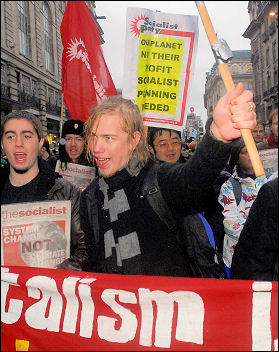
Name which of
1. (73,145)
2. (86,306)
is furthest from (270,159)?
(73,145)

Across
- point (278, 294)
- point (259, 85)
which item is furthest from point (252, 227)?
point (259, 85)

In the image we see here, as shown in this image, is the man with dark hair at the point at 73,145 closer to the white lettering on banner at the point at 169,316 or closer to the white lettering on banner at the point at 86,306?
the white lettering on banner at the point at 86,306

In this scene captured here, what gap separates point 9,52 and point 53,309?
121 cm

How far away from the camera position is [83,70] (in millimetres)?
2658

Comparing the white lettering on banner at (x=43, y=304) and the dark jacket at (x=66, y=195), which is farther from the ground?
the dark jacket at (x=66, y=195)

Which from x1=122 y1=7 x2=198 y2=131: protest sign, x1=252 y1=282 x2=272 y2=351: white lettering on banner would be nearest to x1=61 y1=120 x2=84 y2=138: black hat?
x1=122 y1=7 x2=198 y2=131: protest sign

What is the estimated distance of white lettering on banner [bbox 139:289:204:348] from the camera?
1.58 meters

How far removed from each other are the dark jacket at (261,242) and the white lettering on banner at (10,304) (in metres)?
1.03

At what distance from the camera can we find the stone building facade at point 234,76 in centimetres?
145

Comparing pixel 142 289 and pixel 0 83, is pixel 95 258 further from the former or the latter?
pixel 0 83

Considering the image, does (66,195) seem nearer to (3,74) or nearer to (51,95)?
(51,95)

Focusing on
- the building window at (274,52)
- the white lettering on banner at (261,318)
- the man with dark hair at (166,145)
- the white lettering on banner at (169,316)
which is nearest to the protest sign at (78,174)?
the man with dark hair at (166,145)

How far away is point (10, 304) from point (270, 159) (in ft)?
4.48

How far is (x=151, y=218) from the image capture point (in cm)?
163
